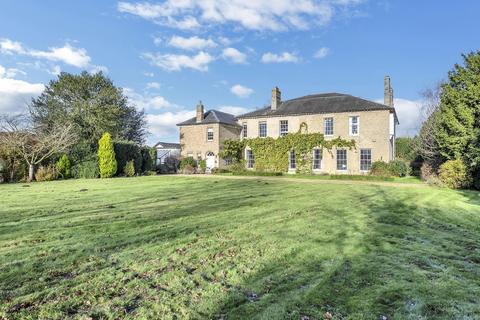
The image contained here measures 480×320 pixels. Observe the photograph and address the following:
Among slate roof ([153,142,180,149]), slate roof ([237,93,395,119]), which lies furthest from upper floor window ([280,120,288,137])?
slate roof ([153,142,180,149])

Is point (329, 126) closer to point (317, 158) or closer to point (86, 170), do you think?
point (317, 158)

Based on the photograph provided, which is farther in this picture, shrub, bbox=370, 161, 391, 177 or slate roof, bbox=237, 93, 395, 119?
slate roof, bbox=237, 93, 395, 119

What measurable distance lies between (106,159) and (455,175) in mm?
24282

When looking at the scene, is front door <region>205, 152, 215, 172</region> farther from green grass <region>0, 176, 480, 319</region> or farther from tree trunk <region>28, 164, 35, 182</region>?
green grass <region>0, 176, 480, 319</region>

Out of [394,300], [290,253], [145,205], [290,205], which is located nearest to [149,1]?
[145,205]

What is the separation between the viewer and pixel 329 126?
28938 millimetres

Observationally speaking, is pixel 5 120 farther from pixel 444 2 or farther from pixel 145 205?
pixel 444 2

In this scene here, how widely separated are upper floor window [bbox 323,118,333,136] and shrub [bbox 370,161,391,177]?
4937mm

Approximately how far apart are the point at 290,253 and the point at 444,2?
18.0 metres

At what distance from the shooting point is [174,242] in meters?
5.53

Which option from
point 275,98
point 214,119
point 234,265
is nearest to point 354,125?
point 275,98

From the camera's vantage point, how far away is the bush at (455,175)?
15812mm

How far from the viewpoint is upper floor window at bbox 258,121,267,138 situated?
31.8 m

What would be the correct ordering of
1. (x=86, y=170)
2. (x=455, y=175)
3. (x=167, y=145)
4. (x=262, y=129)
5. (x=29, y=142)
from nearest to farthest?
(x=455, y=175), (x=29, y=142), (x=86, y=170), (x=262, y=129), (x=167, y=145)
